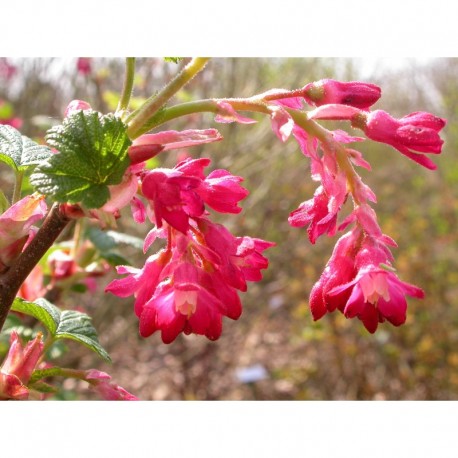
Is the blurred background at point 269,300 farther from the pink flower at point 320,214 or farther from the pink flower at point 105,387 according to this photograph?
the pink flower at point 320,214

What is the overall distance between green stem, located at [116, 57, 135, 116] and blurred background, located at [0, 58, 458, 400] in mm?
1850

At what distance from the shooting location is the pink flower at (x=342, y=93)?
57cm

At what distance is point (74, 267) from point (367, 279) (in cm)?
76

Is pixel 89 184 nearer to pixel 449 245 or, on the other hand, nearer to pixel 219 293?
pixel 219 293

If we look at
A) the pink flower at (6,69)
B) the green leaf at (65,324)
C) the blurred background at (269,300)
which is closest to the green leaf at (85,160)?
the green leaf at (65,324)

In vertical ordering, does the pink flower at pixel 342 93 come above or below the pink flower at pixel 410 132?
above

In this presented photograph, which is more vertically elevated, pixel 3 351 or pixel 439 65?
pixel 439 65

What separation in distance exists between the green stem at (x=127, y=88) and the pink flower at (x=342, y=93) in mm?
159

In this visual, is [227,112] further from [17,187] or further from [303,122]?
[17,187]

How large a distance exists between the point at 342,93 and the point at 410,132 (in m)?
0.07

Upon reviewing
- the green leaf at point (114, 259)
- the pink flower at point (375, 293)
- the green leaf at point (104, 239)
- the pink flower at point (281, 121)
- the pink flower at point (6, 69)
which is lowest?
the pink flower at point (375, 293)

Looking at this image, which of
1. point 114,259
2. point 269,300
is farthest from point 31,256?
point 269,300

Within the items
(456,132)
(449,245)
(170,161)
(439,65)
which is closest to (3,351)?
(170,161)

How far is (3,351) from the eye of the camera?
1463 millimetres
